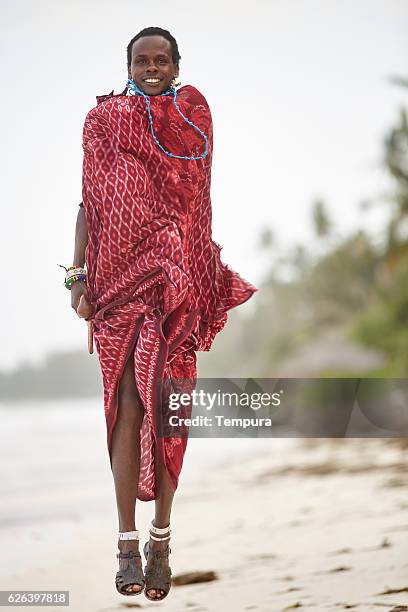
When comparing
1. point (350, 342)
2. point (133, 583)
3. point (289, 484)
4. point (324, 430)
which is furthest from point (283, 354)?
point (133, 583)

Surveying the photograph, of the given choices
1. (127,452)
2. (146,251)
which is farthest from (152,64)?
(127,452)

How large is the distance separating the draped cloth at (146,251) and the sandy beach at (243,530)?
0.95m

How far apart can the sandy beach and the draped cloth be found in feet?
3.12

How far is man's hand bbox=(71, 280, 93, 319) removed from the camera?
2666 millimetres

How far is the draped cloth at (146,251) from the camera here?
2645 millimetres

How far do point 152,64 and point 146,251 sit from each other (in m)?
0.63

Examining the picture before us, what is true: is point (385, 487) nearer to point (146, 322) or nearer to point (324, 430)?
point (146, 322)

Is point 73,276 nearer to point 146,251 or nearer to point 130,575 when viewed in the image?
point 146,251

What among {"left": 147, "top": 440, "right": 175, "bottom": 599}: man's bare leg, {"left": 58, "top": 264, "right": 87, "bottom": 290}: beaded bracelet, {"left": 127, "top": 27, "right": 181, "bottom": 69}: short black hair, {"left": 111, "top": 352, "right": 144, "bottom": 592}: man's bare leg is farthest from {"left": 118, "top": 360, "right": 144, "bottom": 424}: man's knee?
{"left": 127, "top": 27, "right": 181, "bottom": 69}: short black hair

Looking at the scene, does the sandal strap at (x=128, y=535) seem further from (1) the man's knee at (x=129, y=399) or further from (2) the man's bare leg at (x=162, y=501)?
(1) the man's knee at (x=129, y=399)

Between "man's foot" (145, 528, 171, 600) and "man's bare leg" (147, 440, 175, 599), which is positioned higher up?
"man's bare leg" (147, 440, 175, 599)

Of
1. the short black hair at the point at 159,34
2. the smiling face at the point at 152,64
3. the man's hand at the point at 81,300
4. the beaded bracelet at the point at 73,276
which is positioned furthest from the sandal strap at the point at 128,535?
the short black hair at the point at 159,34

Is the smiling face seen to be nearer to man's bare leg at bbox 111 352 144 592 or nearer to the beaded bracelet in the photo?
the beaded bracelet

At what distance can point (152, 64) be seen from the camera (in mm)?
2715
